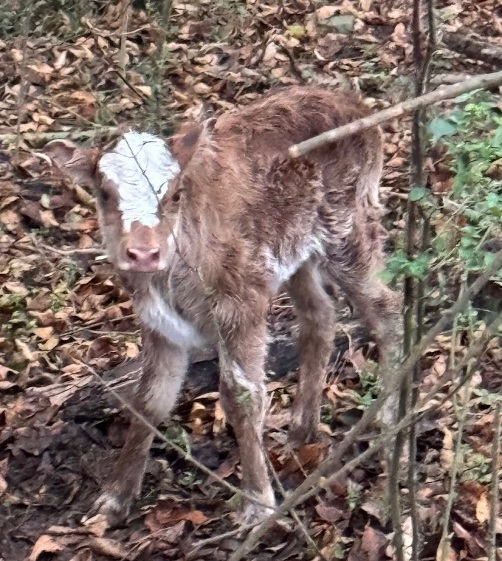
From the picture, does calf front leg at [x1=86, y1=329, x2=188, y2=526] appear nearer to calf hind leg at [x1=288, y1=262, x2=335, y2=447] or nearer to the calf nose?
calf hind leg at [x1=288, y1=262, x2=335, y2=447]

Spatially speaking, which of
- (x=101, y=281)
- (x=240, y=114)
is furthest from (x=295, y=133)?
(x=101, y=281)

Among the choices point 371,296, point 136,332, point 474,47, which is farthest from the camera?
point 474,47

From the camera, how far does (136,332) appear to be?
20.1 ft

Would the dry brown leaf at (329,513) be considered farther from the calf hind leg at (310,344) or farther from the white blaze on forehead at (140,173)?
the white blaze on forehead at (140,173)

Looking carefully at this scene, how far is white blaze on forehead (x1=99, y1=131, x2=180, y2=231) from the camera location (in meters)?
3.83

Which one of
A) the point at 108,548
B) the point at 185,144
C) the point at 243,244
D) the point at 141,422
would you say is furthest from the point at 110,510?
the point at 185,144

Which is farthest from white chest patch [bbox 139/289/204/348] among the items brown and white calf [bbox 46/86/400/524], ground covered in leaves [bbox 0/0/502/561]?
ground covered in leaves [bbox 0/0/502/561]

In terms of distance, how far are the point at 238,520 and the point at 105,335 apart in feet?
6.59

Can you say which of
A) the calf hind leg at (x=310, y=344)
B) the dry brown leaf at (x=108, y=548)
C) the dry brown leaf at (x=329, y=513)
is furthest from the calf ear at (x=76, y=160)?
the dry brown leaf at (x=329, y=513)

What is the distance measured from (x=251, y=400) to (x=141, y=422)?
A: 675mm

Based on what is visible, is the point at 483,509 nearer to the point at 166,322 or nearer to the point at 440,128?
the point at 166,322

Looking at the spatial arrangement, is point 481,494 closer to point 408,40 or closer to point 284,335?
point 284,335

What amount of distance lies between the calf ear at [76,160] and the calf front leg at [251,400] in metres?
0.95

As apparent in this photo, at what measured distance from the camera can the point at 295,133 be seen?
4715 mm
